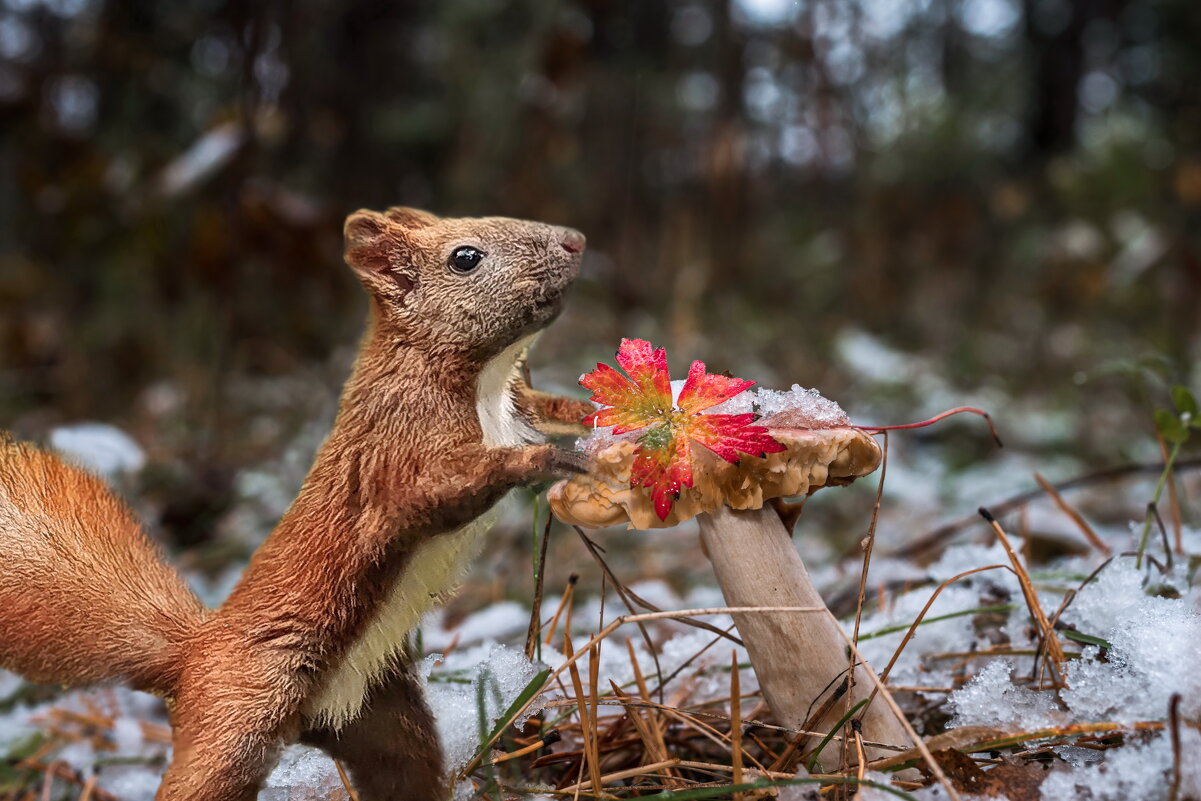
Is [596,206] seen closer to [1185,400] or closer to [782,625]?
[1185,400]

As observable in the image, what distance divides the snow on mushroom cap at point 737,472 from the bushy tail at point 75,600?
0.46 metres

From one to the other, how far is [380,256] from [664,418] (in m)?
0.38

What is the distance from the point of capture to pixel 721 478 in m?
0.85

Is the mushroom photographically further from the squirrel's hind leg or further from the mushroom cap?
the squirrel's hind leg

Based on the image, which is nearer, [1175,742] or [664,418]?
[1175,742]

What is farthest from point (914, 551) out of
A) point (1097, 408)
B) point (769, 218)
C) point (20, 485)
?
point (769, 218)

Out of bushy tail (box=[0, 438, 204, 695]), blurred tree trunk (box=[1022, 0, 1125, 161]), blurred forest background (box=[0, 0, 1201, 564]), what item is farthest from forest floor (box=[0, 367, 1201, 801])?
blurred tree trunk (box=[1022, 0, 1125, 161])

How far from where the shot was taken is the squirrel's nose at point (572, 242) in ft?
3.17

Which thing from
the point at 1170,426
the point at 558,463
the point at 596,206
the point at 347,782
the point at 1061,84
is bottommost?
the point at 347,782

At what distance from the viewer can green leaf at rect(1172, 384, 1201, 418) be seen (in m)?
1.26

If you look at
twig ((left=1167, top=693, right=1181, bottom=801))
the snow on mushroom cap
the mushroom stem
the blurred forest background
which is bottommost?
twig ((left=1167, top=693, right=1181, bottom=801))

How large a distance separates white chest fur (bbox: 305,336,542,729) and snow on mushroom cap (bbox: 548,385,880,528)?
0.30 feet

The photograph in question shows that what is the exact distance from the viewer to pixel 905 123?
19.3 feet

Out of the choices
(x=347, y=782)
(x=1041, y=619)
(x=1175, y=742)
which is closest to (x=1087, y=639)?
(x=1041, y=619)
